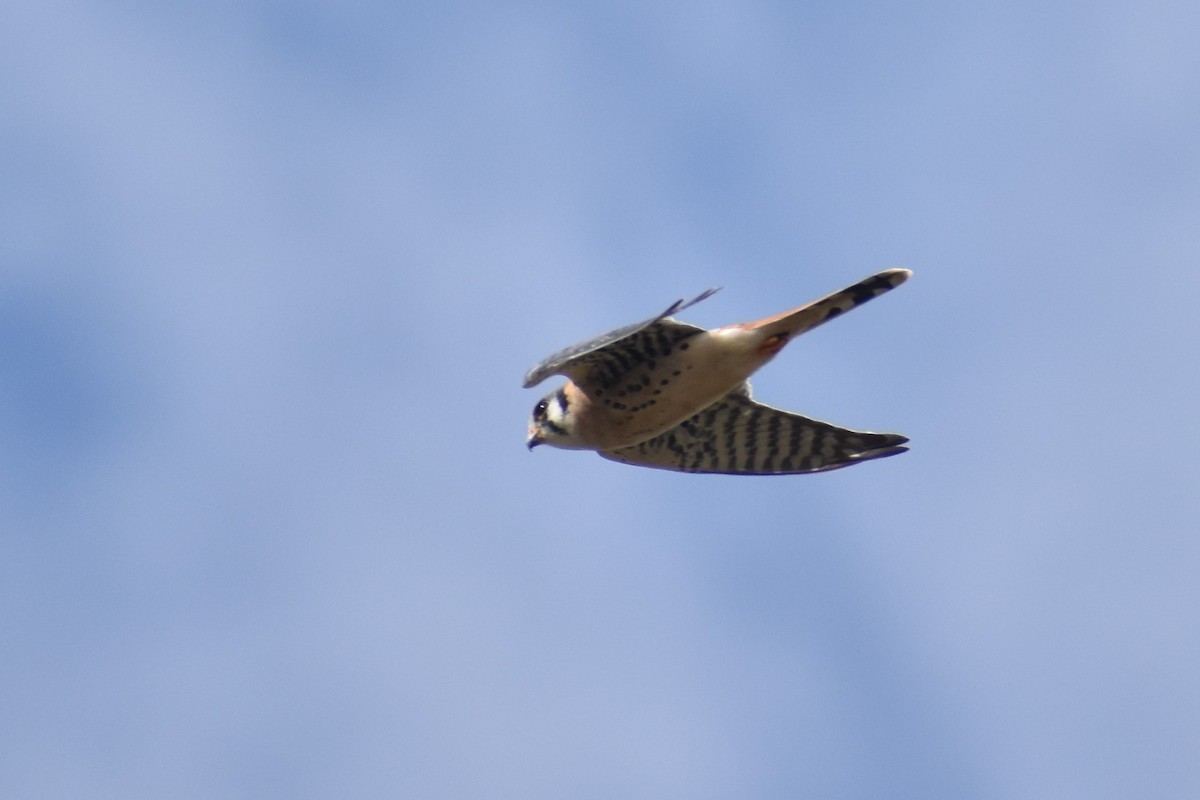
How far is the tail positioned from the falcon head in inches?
67.0

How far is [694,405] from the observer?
11.4 metres

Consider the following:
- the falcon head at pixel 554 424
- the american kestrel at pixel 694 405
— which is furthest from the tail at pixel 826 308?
the falcon head at pixel 554 424

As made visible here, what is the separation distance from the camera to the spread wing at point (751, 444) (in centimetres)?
1203

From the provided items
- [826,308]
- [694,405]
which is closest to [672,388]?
[694,405]

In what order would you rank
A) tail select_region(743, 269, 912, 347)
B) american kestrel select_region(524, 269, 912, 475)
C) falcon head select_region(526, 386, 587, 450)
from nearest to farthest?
tail select_region(743, 269, 912, 347) < american kestrel select_region(524, 269, 912, 475) < falcon head select_region(526, 386, 587, 450)

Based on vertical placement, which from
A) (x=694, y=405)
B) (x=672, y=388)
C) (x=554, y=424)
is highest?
(x=554, y=424)

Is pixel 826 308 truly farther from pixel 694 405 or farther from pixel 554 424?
pixel 554 424

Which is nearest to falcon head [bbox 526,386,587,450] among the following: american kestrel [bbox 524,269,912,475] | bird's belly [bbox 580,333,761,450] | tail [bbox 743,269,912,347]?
american kestrel [bbox 524,269,912,475]

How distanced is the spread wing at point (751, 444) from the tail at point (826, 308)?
0.82 m

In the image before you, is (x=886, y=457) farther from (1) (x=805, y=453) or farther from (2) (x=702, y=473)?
(2) (x=702, y=473)

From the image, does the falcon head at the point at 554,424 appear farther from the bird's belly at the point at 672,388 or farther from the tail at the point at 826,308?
the tail at the point at 826,308

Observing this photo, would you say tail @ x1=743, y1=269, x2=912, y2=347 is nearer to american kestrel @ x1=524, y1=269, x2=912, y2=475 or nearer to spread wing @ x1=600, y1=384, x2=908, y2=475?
american kestrel @ x1=524, y1=269, x2=912, y2=475

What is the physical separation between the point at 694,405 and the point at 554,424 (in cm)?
126

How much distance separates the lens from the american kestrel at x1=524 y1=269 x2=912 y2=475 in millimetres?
11008
